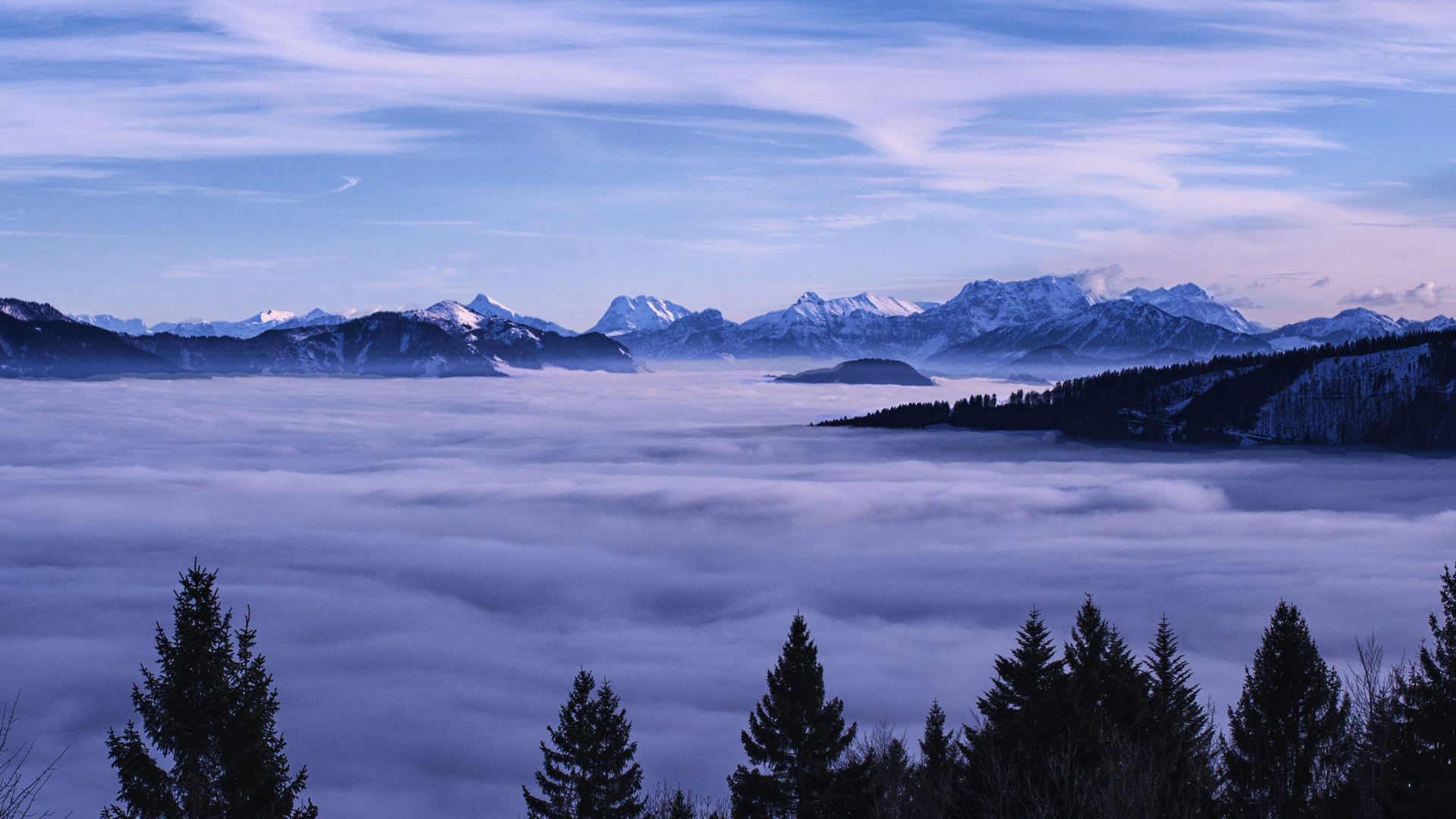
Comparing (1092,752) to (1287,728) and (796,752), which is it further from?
(796,752)

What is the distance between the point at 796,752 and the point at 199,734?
68.8 feet

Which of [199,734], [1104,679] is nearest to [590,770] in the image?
[199,734]

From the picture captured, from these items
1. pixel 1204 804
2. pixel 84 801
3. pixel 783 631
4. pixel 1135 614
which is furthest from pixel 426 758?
pixel 1135 614

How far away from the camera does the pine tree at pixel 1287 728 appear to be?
44.6m

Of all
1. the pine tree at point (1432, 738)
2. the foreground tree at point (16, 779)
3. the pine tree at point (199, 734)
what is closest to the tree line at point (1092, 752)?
the pine tree at point (1432, 738)

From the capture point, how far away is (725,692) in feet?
525

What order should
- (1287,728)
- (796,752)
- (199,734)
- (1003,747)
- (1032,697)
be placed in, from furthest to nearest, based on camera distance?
(1287,728) → (1003,747) → (1032,697) → (796,752) → (199,734)

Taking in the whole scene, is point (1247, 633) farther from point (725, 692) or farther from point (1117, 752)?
point (1117, 752)

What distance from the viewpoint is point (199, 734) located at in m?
27.3

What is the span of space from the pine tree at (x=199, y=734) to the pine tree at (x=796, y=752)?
57.6ft

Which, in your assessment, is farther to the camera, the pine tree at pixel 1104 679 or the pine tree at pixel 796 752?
the pine tree at pixel 1104 679

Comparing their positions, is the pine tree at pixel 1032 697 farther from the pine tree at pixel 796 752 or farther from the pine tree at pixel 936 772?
the pine tree at pixel 796 752

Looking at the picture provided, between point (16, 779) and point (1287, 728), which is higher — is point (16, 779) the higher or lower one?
the higher one

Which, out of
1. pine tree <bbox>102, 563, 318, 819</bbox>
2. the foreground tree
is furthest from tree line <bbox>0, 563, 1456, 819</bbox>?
the foreground tree
